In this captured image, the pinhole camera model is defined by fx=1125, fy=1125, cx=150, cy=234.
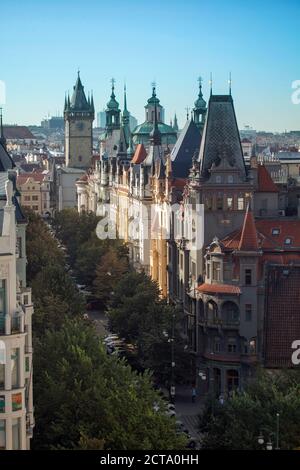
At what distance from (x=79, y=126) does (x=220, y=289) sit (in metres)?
114

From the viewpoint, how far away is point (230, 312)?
212 ft

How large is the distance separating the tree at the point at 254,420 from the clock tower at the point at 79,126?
13091cm

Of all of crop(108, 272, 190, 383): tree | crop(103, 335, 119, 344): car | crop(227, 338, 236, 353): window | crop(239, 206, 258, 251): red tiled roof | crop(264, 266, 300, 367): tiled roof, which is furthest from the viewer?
crop(103, 335, 119, 344): car

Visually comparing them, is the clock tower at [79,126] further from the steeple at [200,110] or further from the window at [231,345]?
the window at [231,345]

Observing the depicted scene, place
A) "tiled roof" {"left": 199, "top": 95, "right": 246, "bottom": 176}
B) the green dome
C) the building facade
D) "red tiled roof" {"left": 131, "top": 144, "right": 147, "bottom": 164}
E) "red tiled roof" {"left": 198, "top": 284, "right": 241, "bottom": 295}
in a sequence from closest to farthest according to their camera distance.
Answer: the building facade < "red tiled roof" {"left": 198, "top": 284, "right": 241, "bottom": 295} < "tiled roof" {"left": 199, "top": 95, "right": 246, "bottom": 176} < "red tiled roof" {"left": 131, "top": 144, "right": 147, "bottom": 164} < the green dome

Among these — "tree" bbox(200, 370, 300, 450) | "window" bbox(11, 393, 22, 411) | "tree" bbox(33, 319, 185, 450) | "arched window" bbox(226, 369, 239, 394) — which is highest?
"window" bbox(11, 393, 22, 411)

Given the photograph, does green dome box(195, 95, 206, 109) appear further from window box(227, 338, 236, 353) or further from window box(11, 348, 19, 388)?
window box(11, 348, 19, 388)

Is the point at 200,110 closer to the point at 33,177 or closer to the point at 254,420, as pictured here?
the point at 33,177

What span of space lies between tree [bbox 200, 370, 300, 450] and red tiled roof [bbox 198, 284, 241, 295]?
16145 millimetres

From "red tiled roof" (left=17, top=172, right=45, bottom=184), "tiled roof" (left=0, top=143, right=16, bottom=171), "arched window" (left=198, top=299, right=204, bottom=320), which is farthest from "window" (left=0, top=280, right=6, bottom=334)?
"red tiled roof" (left=17, top=172, right=45, bottom=184)

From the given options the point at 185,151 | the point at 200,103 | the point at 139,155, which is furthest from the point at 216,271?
the point at 200,103

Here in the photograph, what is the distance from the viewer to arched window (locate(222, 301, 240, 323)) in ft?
211

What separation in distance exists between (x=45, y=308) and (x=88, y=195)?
96179 millimetres
